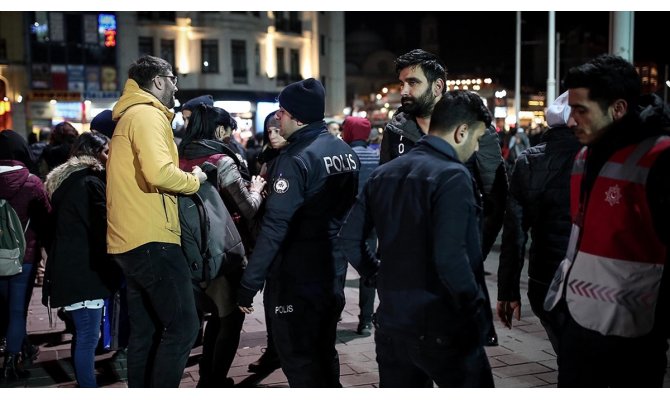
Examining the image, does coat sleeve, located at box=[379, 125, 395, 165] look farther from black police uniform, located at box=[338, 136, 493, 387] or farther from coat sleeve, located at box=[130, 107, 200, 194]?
black police uniform, located at box=[338, 136, 493, 387]

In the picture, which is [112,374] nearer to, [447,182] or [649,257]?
[447,182]

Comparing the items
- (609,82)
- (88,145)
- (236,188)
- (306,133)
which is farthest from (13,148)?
(609,82)

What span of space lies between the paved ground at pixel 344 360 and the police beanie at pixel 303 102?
6.87 ft

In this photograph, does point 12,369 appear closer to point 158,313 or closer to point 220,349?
point 220,349

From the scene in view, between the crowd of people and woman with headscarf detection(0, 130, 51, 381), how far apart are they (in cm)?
2

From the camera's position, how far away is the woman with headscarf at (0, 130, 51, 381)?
5461 millimetres

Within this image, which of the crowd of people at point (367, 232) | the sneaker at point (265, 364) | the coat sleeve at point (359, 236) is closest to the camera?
the crowd of people at point (367, 232)

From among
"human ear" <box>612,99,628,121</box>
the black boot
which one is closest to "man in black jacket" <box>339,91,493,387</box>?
"human ear" <box>612,99,628,121</box>

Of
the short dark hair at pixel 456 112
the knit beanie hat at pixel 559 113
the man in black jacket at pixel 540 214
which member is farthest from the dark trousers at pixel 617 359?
the knit beanie hat at pixel 559 113

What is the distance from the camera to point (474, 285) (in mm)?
2998

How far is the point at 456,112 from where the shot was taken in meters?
3.16

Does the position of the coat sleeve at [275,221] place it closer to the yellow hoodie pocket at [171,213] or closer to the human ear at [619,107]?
the yellow hoodie pocket at [171,213]

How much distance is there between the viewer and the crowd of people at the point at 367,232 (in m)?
2.95

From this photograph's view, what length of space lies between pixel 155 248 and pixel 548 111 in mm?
2357
